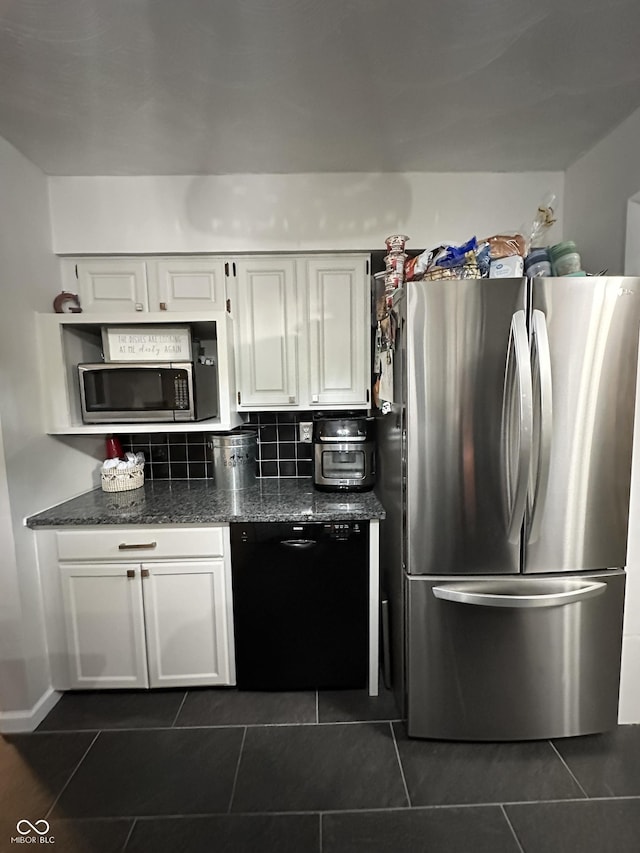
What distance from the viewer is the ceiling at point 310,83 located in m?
1.13

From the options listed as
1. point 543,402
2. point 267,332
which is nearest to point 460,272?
point 543,402

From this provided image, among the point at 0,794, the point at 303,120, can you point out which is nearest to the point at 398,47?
the point at 303,120

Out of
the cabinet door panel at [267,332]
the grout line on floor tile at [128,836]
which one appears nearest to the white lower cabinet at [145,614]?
the grout line on floor tile at [128,836]

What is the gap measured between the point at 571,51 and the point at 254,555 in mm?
2214

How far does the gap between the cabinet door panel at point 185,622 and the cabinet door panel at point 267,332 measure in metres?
0.89

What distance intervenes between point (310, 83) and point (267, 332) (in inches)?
40.5

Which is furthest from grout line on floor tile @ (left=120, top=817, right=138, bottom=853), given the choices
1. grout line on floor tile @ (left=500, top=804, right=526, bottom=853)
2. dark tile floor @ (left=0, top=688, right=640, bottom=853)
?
grout line on floor tile @ (left=500, top=804, right=526, bottom=853)

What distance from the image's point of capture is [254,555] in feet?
5.75

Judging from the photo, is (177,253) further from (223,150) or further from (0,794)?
(0,794)

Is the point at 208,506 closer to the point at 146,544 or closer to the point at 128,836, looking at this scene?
the point at 146,544

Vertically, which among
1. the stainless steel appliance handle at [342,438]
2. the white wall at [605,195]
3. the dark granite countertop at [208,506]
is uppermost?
the white wall at [605,195]

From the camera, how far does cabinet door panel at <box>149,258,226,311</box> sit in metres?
2.02

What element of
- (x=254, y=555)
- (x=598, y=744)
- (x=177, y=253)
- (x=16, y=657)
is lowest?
(x=598, y=744)

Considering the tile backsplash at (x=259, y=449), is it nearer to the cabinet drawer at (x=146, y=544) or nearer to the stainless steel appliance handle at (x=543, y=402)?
the cabinet drawer at (x=146, y=544)
